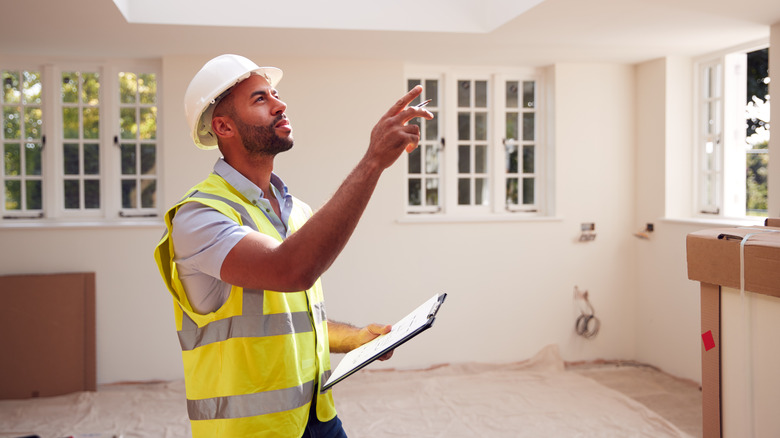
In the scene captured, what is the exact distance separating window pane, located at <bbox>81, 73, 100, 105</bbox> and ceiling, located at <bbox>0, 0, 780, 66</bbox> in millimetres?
222

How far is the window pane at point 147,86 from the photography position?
548 centimetres

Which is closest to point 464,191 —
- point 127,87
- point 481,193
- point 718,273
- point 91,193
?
point 481,193

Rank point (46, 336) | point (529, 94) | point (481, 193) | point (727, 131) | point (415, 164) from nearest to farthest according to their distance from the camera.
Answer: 1. point (46, 336)
2. point (727, 131)
3. point (415, 164)
4. point (481, 193)
5. point (529, 94)

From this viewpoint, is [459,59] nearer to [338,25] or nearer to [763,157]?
[338,25]

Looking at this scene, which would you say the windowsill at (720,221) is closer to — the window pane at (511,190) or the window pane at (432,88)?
the window pane at (511,190)

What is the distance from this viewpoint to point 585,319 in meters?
5.88

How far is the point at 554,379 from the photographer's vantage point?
5441mm

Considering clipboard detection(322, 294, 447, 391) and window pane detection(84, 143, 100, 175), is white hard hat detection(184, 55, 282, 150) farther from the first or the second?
window pane detection(84, 143, 100, 175)

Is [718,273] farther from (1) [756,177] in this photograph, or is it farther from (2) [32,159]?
(2) [32,159]

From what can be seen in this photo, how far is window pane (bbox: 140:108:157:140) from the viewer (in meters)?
5.48

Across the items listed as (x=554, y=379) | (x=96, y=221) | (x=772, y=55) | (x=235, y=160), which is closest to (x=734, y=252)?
(x=235, y=160)

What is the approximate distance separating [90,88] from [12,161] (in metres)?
0.85

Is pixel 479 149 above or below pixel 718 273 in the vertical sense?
above

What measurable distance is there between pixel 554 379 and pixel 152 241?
3.41 m
